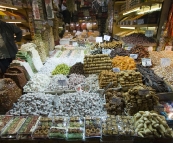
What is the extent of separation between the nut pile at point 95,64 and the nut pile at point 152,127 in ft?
4.75

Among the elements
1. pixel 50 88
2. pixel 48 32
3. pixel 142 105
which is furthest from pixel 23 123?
pixel 48 32

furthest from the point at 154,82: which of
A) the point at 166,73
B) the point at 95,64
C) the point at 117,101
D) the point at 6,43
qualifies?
the point at 6,43

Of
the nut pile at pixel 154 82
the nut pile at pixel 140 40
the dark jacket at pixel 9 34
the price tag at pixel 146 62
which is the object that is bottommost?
the nut pile at pixel 154 82

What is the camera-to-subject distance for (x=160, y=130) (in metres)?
1.47

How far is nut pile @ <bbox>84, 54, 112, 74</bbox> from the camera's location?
2.86 meters

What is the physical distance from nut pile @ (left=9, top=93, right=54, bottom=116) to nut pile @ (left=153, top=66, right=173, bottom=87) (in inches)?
83.9

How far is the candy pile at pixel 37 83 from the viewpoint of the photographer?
2.44 metres

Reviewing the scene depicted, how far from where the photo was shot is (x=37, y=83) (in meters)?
2.55

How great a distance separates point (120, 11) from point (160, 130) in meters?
6.47

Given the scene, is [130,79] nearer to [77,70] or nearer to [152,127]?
[152,127]

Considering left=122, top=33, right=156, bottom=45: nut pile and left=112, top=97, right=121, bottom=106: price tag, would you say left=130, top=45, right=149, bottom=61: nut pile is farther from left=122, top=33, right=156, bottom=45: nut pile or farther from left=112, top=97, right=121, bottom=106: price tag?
left=112, top=97, right=121, bottom=106: price tag

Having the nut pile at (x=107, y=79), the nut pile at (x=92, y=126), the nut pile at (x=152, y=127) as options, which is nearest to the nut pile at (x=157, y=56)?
the nut pile at (x=107, y=79)

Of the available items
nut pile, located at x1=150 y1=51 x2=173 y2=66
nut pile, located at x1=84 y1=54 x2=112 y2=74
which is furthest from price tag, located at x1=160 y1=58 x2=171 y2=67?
nut pile, located at x1=84 y1=54 x2=112 y2=74

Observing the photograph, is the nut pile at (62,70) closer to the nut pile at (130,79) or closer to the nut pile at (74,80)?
the nut pile at (74,80)
